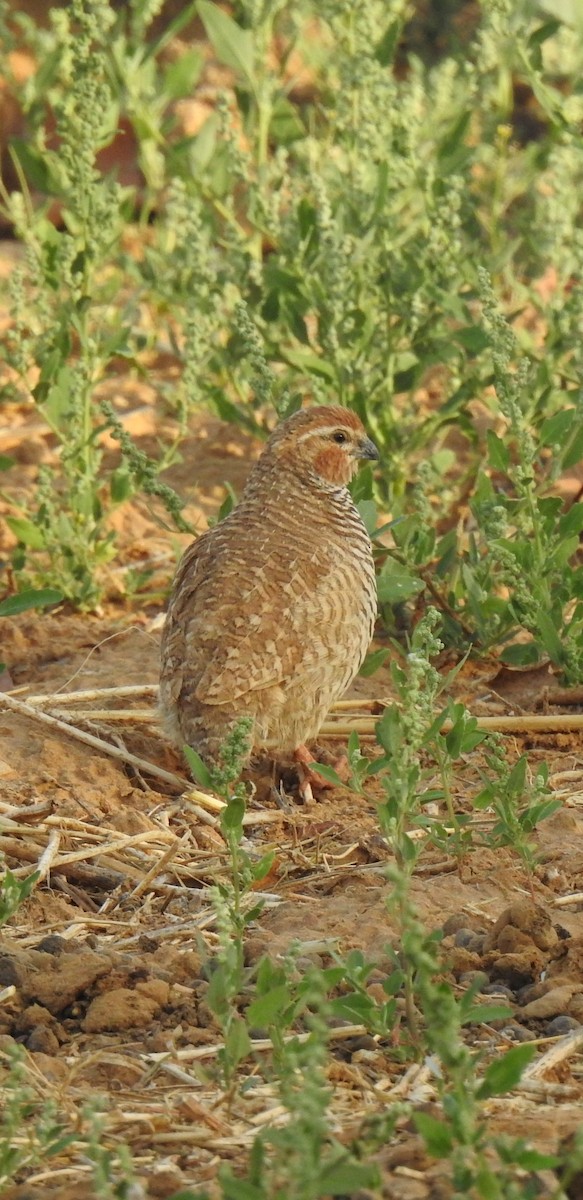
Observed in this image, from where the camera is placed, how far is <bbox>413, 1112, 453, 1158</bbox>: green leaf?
295 cm

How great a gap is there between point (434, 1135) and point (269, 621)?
2.64 m

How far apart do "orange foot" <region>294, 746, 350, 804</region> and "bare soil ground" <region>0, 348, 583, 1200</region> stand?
0.21ft

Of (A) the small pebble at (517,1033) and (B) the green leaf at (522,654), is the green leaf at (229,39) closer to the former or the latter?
(B) the green leaf at (522,654)

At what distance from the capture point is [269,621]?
5434 millimetres

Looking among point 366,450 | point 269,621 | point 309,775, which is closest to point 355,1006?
point 269,621

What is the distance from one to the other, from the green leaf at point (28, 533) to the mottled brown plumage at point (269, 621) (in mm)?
1186

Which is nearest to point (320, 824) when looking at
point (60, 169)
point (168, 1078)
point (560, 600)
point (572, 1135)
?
point (560, 600)

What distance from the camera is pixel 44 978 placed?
13.0 feet

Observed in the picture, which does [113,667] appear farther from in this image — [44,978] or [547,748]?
[44,978]

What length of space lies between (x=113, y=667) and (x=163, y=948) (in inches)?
93.5

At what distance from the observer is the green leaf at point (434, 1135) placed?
295 cm

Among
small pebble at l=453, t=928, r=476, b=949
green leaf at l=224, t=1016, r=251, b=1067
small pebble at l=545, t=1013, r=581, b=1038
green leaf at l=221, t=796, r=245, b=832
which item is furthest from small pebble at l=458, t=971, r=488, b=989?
green leaf at l=224, t=1016, r=251, b=1067

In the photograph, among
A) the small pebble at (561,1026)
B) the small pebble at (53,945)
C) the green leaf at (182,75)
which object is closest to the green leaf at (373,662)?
the small pebble at (53,945)

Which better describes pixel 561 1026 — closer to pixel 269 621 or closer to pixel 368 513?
pixel 269 621
